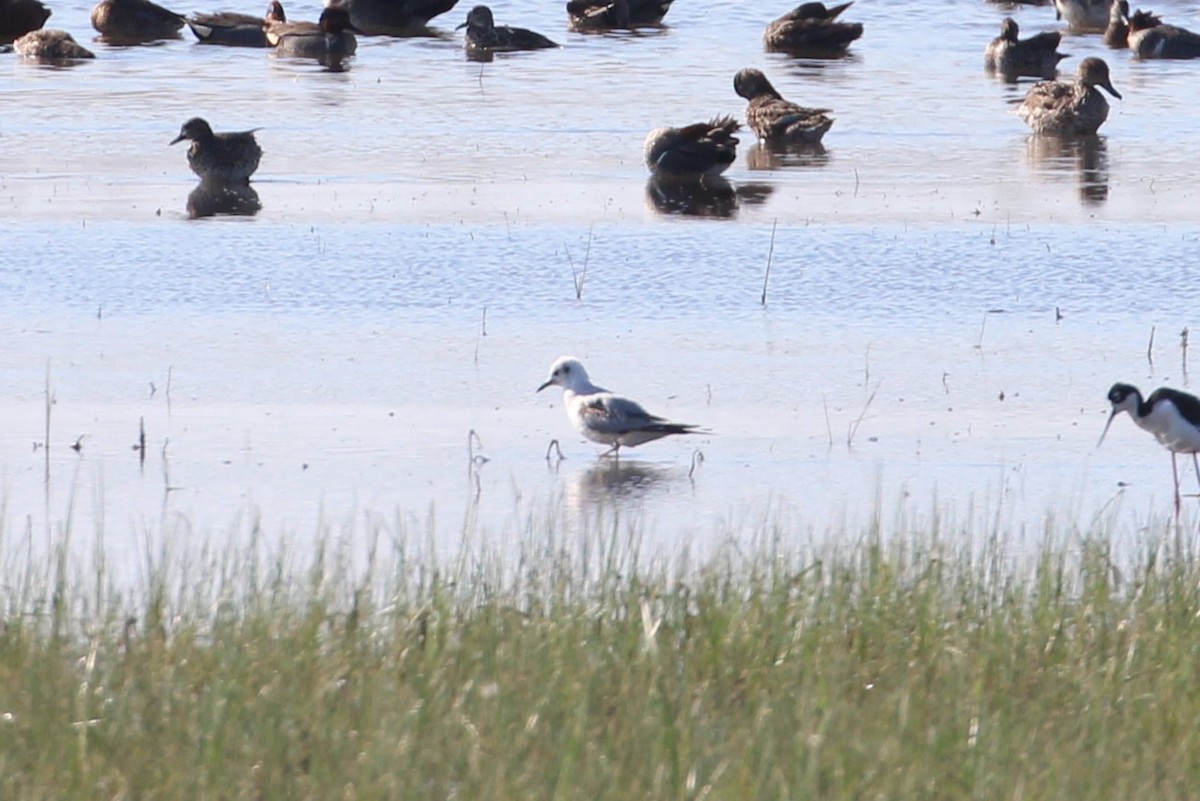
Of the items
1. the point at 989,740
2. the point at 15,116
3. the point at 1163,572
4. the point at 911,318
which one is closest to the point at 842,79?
the point at 15,116

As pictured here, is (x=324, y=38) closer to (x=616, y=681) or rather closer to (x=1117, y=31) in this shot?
(x=1117, y=31)

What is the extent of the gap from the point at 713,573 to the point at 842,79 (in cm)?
1786

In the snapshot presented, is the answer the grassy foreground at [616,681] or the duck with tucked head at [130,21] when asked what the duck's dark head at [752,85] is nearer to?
the duck with tucked head at [130,21]

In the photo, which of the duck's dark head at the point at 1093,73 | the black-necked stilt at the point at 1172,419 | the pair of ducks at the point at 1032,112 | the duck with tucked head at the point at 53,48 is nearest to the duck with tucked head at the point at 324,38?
the duck with tucked head at the point at 53,48

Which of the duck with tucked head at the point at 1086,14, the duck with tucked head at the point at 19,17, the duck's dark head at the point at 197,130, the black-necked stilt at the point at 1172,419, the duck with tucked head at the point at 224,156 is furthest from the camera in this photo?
the duck with tucked head at the point at 1086,14

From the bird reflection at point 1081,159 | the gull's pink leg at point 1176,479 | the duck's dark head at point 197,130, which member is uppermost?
the duck's dark head at point 197,130

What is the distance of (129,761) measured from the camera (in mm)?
4711

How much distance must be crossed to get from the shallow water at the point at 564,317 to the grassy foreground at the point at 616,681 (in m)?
0.80

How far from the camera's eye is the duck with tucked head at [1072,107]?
1841 centimetres

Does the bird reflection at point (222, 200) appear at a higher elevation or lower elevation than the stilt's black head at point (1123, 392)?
lower

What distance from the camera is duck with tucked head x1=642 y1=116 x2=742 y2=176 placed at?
15.8m

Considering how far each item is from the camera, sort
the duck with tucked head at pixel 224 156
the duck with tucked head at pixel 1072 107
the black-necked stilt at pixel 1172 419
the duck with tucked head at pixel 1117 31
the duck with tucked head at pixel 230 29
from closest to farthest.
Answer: the black-necked stilt at pixel 1172 419 → the duck with tucked head at pixel 224 156 → the duck with tucked head at pixel 1072 107 → the duck with tucked head at pixel 230 29 → the duck with tucked head at pixel 1117 31

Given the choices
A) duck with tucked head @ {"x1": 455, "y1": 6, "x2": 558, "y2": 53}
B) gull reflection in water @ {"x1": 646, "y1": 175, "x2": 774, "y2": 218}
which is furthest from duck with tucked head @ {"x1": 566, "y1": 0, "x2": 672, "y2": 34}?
gull reflection in water @ {"x1": 646, "y1": 175, "x2": 774, "y2": 218}

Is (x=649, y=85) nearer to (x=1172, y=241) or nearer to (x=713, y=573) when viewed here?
(x=1172, y=241)
